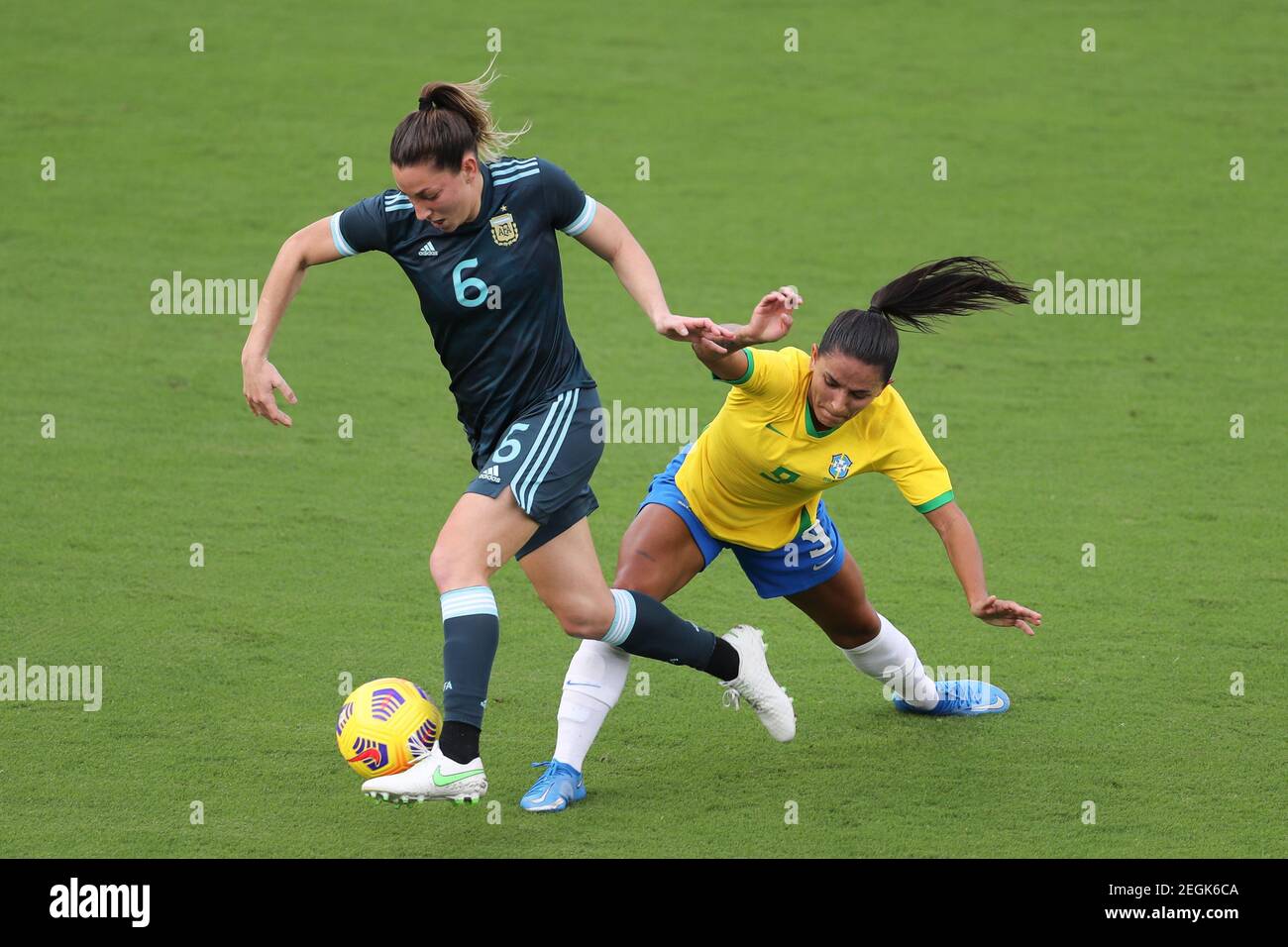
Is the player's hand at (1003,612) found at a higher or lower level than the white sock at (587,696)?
higher

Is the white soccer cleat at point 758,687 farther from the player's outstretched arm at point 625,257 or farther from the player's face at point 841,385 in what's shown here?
the player's outstretched arm at point 625,257

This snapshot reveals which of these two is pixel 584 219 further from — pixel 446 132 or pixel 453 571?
pixel 453 571

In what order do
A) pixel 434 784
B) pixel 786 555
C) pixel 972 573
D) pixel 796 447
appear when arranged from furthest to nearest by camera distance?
pixel 786 555
pixel 796 447
pixel 972 573
pixel 434 784

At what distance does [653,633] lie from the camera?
15.7 ft

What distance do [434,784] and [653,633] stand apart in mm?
954

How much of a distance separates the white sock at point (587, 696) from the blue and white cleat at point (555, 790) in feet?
0.10

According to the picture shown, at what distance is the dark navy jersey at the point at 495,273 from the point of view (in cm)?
445

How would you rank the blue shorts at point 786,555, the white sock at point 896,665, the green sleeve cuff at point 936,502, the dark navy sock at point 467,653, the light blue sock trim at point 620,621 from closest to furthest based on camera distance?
1. the dark navy sock at point 467,653
2. the light blue sock trim at point 620,621
3. the green sleeve cuff at point 936,502
4. the blue shorts at point 786,555
5. the white sock at point 896,665

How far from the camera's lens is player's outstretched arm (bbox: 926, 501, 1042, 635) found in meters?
4.56

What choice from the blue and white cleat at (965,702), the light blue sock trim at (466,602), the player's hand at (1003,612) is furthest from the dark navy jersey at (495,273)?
the blue and white cleat at (965,702)

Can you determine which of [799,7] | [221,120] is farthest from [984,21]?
[221,120]

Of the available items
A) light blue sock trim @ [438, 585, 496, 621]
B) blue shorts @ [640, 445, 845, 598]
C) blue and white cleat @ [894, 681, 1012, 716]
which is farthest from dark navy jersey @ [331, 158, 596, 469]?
blue and white cleat @ [894, 681, 1012, 716]

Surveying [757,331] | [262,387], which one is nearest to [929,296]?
[757,331]

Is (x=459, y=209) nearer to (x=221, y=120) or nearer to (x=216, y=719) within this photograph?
(x=216, y=719)
